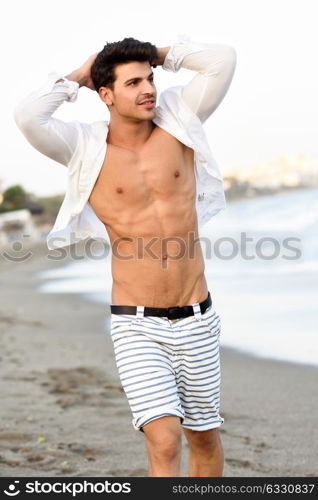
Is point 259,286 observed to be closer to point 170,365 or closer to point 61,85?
point 170,365

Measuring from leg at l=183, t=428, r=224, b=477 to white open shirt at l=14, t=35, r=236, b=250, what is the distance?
3.22 ft

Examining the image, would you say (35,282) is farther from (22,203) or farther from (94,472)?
(22,203)

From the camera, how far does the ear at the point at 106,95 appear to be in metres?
→ 4.01

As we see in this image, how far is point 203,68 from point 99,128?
0.55m

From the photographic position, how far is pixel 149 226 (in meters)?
4.04

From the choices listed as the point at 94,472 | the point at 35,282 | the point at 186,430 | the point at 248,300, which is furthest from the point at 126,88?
the point at 35,282

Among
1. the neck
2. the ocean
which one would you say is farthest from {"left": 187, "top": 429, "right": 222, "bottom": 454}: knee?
the ocean

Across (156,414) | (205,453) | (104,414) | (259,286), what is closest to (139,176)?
(156,414)

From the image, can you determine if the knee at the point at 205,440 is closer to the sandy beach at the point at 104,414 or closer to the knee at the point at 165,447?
the knee at the point at 165,447

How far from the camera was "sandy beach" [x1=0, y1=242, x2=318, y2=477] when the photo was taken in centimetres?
521

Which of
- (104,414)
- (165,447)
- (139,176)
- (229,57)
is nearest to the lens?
(165,447)

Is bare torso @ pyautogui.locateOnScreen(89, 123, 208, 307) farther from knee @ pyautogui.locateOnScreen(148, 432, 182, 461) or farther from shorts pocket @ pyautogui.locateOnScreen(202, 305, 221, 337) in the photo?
knee @ pyautogui.locateOnScreen(148, 432, 182, 461)

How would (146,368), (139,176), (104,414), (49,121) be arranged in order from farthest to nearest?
(104,414) < (139,176) < (49,121) < (146,368)

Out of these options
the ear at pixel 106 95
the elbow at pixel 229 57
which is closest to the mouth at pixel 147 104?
the ear at pixel 106 95
